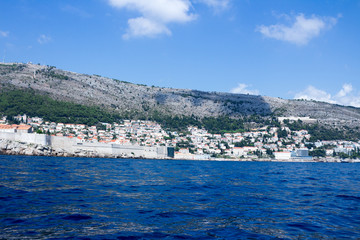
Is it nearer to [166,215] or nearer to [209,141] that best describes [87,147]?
[209,141]

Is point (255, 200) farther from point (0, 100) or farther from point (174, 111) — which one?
point (174, 111)

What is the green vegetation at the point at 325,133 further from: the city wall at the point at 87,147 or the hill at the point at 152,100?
the city wall at the point at 87,147

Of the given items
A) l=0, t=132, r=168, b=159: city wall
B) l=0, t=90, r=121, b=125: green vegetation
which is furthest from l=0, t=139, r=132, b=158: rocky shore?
l=0, t=90, r=121, b=125: green vegetation

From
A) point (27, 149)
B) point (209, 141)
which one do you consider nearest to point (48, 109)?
point (27, 149)

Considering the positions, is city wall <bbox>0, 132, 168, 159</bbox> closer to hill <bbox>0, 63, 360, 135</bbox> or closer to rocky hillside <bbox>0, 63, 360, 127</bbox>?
hill <bbox>0, 63, 360, 135</bbox>

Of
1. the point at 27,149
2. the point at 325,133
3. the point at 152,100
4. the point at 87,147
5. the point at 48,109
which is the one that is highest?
the point at 152,100

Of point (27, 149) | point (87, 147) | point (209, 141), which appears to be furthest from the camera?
point (209, 141)

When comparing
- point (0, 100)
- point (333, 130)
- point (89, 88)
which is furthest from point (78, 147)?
point (333, 130)
